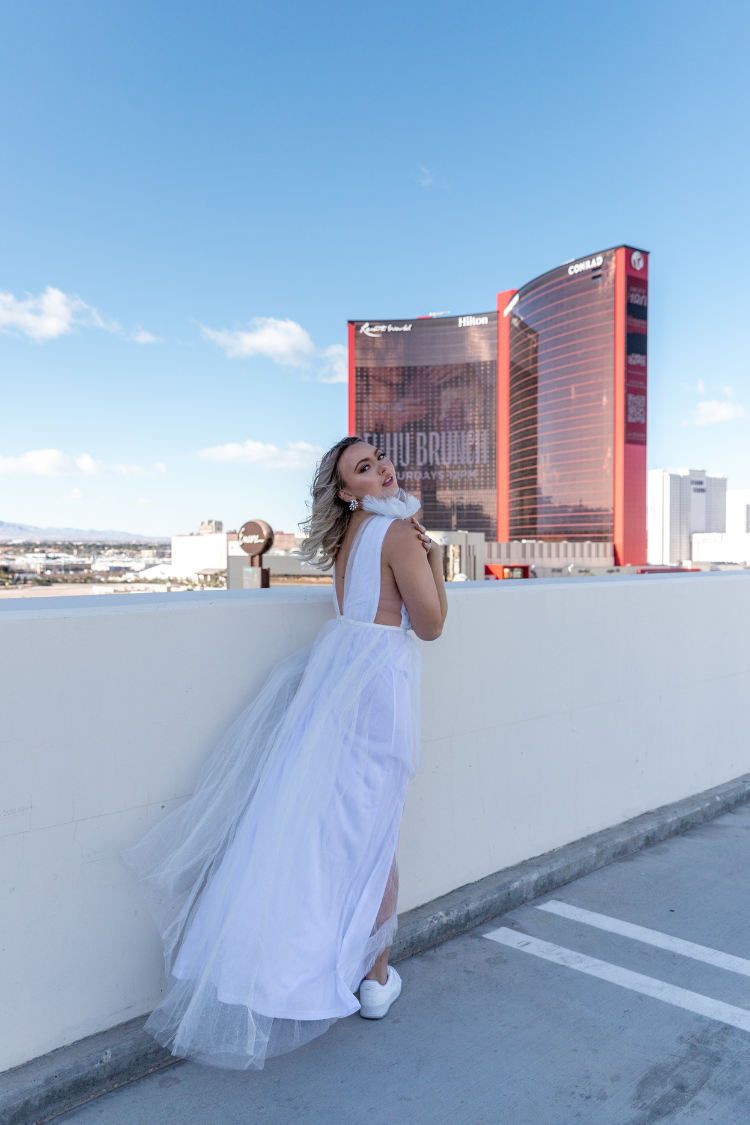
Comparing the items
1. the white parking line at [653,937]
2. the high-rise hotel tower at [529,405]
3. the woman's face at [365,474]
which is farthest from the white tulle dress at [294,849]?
the high-rise hotel tower at [529,405]

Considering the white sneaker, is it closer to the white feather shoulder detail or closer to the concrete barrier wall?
the concrete barrier wall

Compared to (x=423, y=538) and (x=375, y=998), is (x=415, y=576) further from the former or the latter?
(x=375, y=998)

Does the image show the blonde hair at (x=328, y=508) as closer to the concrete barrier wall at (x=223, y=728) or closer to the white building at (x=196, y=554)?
the concrete barrier wall at (x=223, y=728)

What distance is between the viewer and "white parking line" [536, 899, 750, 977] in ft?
8.62

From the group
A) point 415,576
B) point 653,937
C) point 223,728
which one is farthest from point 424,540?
point 653,937

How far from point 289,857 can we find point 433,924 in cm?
99

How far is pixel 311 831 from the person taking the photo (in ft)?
6.98

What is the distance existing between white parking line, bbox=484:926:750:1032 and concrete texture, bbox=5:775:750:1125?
190 millimetres

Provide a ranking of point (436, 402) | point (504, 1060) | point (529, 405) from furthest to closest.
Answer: point (436, 402), point (529, 405), point (504, 1060)

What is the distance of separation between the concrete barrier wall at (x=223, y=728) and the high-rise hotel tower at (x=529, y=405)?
109 meters

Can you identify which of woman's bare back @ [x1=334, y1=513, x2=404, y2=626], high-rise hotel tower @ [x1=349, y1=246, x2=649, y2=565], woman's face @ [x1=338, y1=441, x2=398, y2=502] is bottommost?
woman's bare back @ [x1=334, y1=513, x2=404, y2=626]

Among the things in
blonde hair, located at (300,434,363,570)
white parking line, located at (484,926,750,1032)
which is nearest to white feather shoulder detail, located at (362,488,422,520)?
blonde hair, located at (300,434,363,570)

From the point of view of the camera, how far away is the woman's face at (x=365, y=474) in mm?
2482

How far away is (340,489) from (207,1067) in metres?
1.75
